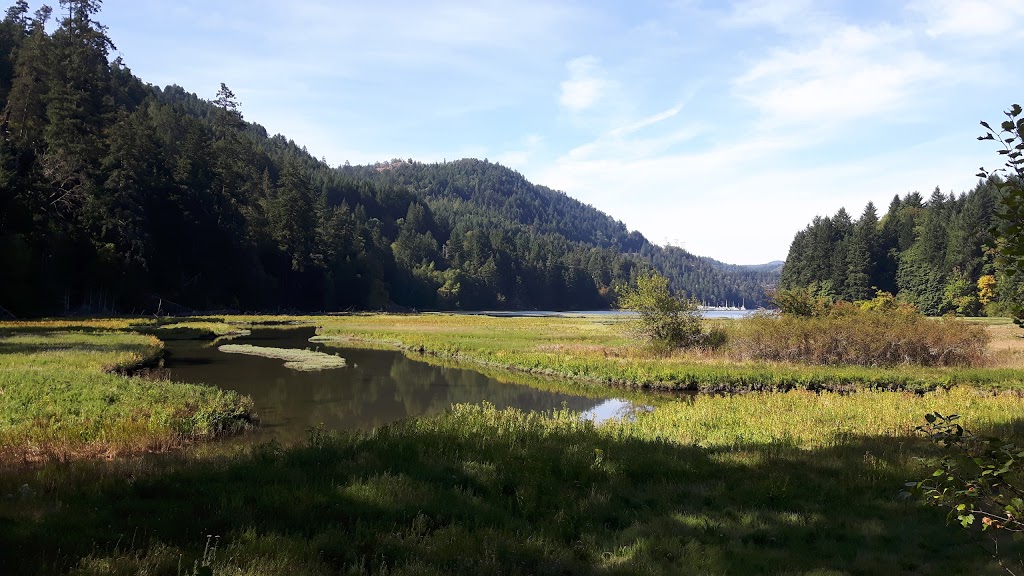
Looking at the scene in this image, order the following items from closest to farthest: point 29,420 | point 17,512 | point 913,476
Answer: point 17,512
point 913,476
point 29,420

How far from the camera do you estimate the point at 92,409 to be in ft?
A: 54.4

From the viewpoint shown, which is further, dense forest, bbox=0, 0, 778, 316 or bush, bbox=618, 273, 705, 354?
dense forest, bbox=0, 0, 778, 316

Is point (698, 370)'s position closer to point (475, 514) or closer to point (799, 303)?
point (799, 303)

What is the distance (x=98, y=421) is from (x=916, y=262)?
479 feet

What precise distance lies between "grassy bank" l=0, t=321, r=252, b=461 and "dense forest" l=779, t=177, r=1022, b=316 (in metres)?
89.7

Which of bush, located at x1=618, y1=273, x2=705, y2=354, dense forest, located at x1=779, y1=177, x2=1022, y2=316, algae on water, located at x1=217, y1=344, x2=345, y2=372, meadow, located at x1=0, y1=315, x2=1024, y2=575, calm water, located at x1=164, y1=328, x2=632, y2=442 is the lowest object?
calm water, located at x1=164, y1=328, x2=632, y2=442

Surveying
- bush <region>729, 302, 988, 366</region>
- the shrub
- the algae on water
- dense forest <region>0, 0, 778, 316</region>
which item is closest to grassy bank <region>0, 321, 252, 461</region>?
the algae on water

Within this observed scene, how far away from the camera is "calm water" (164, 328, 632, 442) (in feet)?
76.3

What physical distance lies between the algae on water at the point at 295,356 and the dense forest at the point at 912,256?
252 feet

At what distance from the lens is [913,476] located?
11438mm

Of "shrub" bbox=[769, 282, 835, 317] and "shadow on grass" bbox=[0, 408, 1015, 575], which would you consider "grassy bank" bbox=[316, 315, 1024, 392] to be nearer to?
"shrub" bbox=[769, 282, 835, 317]

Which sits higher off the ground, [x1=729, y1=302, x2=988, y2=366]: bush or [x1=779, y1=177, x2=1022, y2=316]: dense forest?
[x1=779, y1=177, x2=1022, y2=316]: dense forest

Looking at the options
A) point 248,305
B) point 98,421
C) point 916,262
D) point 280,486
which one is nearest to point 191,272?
point 248,305

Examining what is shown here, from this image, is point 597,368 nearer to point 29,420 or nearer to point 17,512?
point 29,420
